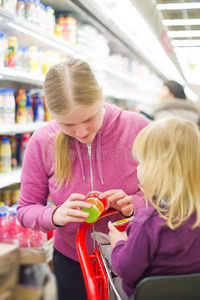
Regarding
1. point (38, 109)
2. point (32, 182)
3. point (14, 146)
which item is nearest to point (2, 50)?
point (38, 109)

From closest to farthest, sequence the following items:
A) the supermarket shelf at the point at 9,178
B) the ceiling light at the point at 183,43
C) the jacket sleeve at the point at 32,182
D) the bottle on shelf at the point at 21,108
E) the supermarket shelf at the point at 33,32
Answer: the jacket sleeve at the point at 32,182 < the supermarket shelf at the point at 33,32 < the supermarket shelf at the point at 9,178 < the bottle on shelf at the point at 21,108 < the ceiling light at the point at 183,43

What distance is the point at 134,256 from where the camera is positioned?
1.06 meters

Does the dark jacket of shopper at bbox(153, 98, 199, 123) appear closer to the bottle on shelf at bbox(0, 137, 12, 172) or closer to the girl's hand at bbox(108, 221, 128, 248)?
the bottle on shelf at bbox(0, 137, 12, 172)

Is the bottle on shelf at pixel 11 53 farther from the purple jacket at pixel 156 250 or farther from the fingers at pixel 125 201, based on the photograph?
the purple jacket at pixel 156 250

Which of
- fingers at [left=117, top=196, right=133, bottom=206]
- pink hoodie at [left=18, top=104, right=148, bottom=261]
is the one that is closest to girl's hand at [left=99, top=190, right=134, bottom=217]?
fingers at [left=117, top=196, right=133, bottom=206]

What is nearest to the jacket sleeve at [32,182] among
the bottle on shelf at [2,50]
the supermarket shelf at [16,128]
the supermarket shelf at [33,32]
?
the supermarket shelf at [16,128]

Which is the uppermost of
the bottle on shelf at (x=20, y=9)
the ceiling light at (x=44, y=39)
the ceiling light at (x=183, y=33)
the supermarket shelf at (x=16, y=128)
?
the ceiling light at (x=183, y=33)

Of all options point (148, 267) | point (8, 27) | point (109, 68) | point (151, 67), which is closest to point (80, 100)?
point (148, 267)

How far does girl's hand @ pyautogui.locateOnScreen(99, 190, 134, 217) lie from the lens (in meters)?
1.32

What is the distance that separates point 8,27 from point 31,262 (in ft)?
7.73

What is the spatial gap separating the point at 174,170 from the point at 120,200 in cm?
30

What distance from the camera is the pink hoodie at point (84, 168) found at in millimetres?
1530

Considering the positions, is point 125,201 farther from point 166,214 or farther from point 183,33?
point 183,33

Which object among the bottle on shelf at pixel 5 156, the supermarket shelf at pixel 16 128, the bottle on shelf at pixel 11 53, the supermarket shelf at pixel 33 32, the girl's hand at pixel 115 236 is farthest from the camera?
the bottle on shelf at pixel 5 156
